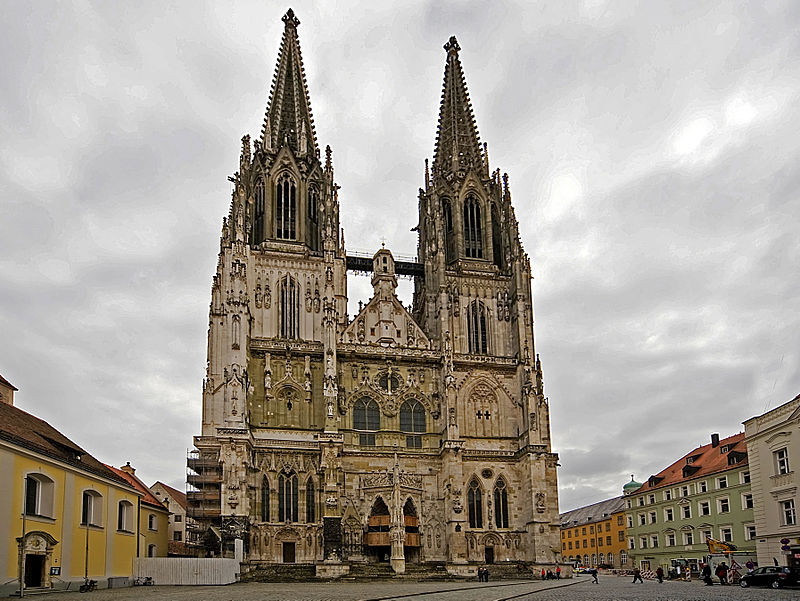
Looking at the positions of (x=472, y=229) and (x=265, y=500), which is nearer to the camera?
(x=265, y=500)

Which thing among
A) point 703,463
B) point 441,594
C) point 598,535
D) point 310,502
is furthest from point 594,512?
point 441,594

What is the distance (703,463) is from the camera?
2392 inches

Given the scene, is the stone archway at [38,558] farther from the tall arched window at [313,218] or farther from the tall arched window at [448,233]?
the tall arched window at [448,233]

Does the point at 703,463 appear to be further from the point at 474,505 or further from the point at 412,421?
the point at 412,421

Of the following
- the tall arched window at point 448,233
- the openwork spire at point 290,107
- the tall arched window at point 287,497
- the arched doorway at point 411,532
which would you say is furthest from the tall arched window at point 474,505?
the openwork spire at point 290,107

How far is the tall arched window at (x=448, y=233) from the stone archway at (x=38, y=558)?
3844cm

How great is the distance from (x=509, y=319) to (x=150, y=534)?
2868 cm

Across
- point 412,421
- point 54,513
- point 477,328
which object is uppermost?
point 477,328

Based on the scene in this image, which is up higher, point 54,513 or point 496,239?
point 496,239

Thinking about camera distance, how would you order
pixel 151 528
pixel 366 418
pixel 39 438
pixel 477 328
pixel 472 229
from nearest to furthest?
pixel 39 438
pixel 151 528
pixel 366 418
pixel 477 328
pixel 472 229

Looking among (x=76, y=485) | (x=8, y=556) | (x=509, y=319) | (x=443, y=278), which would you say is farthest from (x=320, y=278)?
(x=8, y=556)

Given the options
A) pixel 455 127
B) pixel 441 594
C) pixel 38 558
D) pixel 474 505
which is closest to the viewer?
pixel 441 594

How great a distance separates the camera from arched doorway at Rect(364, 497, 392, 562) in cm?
5025

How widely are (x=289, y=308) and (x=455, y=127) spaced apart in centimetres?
2152
